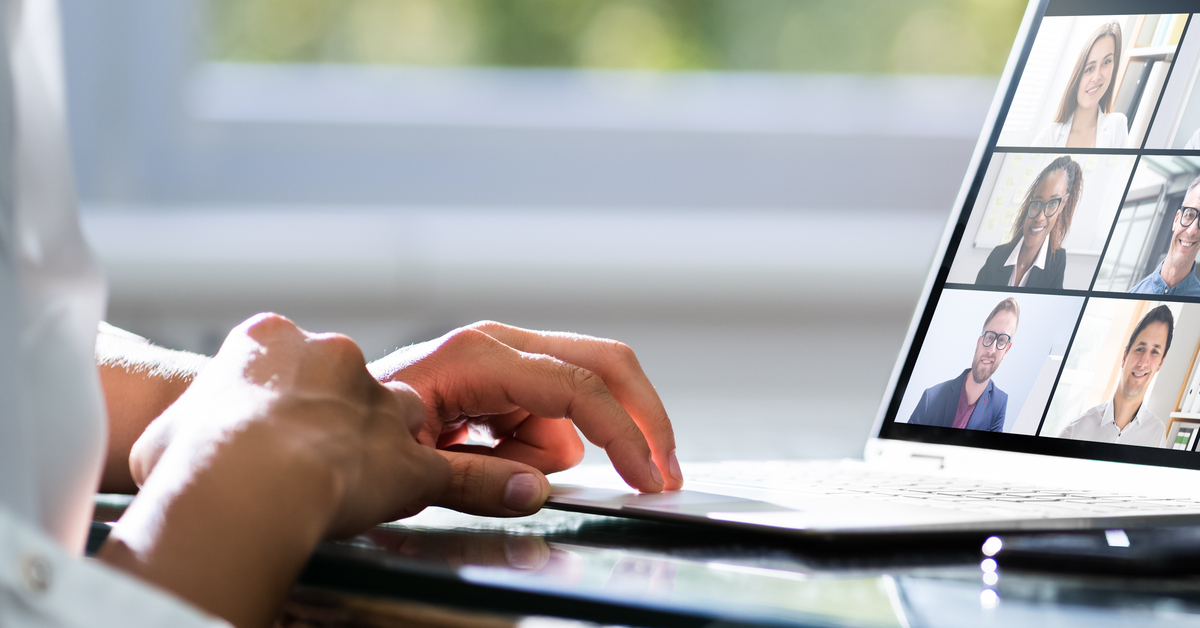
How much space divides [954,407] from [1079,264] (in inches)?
4.6

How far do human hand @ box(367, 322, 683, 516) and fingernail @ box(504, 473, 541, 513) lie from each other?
1 cm

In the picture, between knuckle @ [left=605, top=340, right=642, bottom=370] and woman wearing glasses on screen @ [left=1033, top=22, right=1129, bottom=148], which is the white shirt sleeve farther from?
woman wearing glasses on screen @ [left=1033, top=22, right=1129, bottom=148]

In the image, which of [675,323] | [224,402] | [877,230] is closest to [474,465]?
[224,402]

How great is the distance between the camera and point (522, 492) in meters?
0.47

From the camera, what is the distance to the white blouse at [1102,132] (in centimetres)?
62

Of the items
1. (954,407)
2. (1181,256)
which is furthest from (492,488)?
(1181,256)

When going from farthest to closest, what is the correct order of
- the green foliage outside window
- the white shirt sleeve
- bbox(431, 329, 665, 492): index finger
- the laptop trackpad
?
1. the green foliage outside window
2. bbox(431, 329, 665, 492): index finger
3. the laptop trackpad
4. the white shirt sleeve

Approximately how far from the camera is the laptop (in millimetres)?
553

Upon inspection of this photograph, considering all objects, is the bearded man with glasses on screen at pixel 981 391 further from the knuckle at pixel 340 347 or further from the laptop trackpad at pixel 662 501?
the knuckle at pixel 340 347

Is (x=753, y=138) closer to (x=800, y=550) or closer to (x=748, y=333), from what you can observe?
(x=748, y=333)

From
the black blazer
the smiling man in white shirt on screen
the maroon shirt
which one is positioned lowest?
the maroon shirt

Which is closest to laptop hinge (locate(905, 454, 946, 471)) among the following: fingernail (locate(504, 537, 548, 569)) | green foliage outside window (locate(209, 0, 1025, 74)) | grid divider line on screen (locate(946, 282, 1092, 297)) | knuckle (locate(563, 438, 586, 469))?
grid divider line on screen (locate(946, 282, 1092, 297))

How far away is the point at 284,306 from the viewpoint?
1.99 m

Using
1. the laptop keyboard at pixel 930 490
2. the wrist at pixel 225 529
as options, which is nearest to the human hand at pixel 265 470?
the wrist at pixel 225 529
